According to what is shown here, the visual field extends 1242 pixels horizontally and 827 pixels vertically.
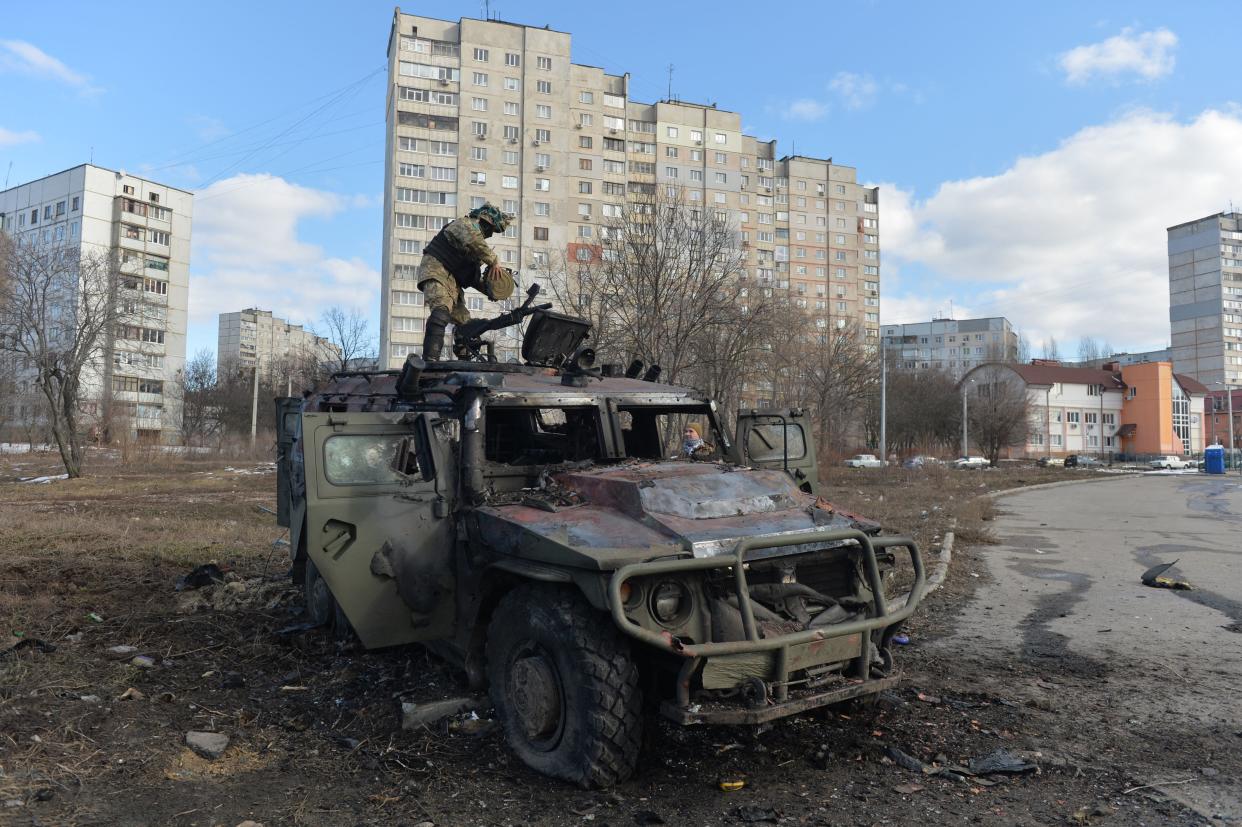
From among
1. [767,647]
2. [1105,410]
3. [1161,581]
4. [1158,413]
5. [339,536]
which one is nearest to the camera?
[767,647]

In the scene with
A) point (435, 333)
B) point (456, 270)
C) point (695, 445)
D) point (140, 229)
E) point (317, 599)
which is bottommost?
point (317, 599)

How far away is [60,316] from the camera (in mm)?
25641

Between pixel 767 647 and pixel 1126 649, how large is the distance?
437 centimetres

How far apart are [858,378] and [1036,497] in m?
19.3

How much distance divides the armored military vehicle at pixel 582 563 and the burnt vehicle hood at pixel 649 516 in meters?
0.01

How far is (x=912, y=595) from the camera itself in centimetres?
418

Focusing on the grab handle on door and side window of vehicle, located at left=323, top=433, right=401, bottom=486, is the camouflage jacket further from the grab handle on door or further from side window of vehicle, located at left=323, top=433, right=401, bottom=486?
the grab handle on door

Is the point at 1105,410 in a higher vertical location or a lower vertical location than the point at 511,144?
lower

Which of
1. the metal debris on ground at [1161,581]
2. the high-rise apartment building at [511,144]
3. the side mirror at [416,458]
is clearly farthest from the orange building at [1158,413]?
the side mirror at [416,458]

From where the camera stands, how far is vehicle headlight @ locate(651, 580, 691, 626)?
3641 mm

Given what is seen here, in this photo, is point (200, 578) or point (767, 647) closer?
point (767, 647)

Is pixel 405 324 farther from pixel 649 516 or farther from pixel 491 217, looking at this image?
pixel 649 516

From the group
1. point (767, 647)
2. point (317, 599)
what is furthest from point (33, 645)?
point (767, 647)

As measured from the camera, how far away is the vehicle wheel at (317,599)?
5844 mm
